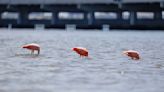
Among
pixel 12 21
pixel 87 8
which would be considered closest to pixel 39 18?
pixel 12 21

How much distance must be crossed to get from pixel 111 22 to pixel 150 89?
316ft

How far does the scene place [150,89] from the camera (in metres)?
10.7

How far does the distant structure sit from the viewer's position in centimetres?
9050

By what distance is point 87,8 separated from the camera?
3760 inches

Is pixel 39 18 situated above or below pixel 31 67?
below

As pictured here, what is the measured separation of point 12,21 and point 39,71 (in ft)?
333

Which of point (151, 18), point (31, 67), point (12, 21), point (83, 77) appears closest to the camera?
point (83, 77)

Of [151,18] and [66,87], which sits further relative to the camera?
[151,18]

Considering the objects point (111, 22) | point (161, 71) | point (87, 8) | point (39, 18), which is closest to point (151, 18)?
point (111, 22)

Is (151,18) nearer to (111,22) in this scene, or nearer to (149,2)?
(111,22)

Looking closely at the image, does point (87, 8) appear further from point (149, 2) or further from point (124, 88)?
point (124, 88)

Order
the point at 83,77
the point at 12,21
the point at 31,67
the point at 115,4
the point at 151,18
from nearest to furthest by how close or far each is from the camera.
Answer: the point at 83,77, the point at 31,67, the point at 115,4, the point at 151,18, the point at 12,21

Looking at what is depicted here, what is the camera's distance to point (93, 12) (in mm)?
99500

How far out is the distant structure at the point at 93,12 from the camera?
90.5 m
